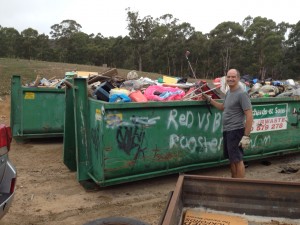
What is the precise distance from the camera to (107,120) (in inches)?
178

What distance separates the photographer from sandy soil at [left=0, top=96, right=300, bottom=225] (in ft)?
13.7

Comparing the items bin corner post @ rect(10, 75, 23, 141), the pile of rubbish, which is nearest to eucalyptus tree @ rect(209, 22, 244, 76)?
the pile of rubbish

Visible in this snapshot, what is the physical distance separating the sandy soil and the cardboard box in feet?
1.02

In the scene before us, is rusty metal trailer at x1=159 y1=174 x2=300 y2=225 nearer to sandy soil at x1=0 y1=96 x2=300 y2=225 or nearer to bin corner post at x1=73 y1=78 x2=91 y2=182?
sandy soil at x1=0 y1=96 x2=300 y2=225

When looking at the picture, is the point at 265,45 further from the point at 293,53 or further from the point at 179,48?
the point at 179,48

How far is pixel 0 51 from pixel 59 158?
48846 mm

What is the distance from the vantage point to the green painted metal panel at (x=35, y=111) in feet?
25.0

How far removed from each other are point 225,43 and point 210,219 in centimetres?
4758

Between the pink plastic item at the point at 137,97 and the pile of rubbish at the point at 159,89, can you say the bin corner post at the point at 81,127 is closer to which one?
the pile of rubbish at the point at 159,89

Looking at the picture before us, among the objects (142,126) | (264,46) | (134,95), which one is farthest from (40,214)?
(264,46)

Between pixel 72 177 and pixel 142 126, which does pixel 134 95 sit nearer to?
pixel 142 126

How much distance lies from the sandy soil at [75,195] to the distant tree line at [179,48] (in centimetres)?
3841

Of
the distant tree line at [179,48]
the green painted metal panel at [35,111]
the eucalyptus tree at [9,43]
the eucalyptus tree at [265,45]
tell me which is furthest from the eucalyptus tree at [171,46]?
the green painted metal panel at [35,111]

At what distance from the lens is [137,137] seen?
15.7 ft
